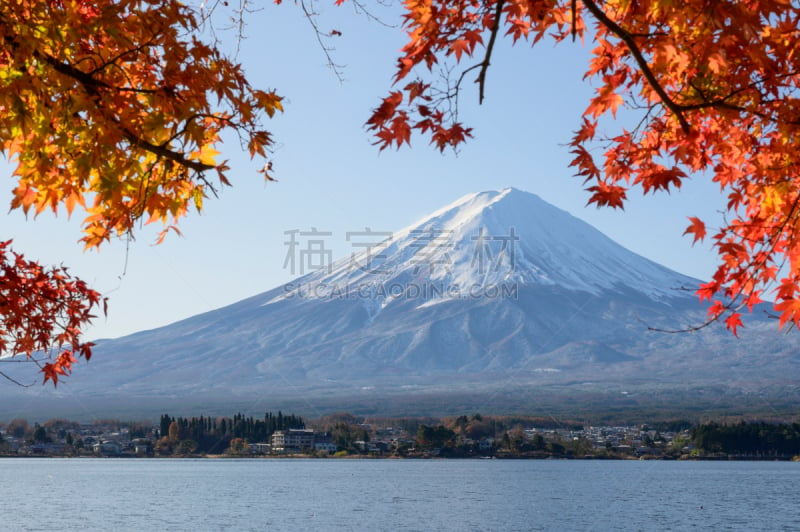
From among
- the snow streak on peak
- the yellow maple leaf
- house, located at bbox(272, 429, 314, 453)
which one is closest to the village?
house, located at bbox(272, 429, 314, 453)

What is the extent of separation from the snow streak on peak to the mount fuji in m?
0.40

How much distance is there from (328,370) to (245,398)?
2124 centimetres

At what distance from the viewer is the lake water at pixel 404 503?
176 feet

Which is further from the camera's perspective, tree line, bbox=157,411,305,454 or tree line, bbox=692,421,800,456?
tree line, bbox=157,411,305,454

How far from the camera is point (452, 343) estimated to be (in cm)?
17338

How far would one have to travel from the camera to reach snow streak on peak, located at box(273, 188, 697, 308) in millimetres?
167125

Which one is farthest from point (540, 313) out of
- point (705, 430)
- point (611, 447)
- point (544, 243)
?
point (705, 430)

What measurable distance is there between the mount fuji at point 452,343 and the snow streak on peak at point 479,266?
396 mm

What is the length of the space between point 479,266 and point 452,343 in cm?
1716

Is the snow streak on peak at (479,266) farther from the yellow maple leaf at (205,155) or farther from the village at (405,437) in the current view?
the yellow maple leaf at (205,155)

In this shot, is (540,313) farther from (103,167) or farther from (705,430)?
(103,167)

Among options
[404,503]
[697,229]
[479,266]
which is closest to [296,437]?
[404,503]

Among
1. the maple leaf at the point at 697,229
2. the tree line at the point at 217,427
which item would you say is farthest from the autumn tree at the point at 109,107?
the tree line at the point at 217,427

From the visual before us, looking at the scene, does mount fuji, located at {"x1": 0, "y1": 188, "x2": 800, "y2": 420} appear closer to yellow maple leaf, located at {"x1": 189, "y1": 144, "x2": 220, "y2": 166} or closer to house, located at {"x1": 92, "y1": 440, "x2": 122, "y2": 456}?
house, located at {"x1": 92, "y1": 440, "x2": 122, "y2": 456}
